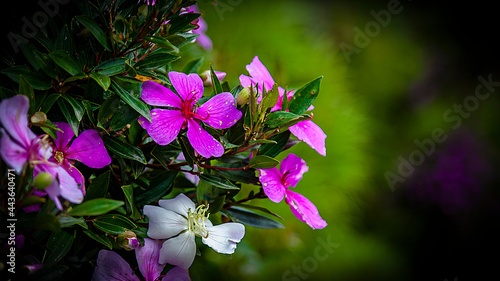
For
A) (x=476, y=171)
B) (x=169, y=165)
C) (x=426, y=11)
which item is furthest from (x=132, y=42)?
(x=426, y=11)

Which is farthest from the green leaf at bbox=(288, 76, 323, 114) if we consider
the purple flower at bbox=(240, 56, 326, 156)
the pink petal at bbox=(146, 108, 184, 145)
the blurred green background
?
the blurred green background

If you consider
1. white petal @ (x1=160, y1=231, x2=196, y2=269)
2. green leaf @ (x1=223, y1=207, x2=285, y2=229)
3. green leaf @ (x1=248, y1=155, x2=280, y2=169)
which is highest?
green leaf @ (x1=248, y1=155, x2=280, y2=169)

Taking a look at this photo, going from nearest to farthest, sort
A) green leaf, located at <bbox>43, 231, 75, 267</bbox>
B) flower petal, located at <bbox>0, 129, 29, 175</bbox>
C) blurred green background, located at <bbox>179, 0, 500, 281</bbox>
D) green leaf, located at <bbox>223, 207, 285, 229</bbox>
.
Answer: flower petal, located at <bbox>0, 129, 29, 175</bbox>, green leaf, located at <bbox>43, 231, 75, 267</bbox>, green leaf, located at <bbox>223, 207, 285, 229</bbox>, blurred green background, located at <bbox>179, 0, 500, 281</bbox>

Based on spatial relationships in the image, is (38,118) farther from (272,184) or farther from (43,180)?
(272,184)

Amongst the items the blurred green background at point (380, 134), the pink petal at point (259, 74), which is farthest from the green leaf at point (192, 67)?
the blurred green background at point (380, 134)

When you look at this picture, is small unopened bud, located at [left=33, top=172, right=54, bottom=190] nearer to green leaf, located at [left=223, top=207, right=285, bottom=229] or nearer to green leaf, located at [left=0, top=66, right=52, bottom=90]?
green leaf, located at [left=0, top=66, right=52, bottom=90]

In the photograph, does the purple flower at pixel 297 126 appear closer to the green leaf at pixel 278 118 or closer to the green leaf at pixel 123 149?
the green leaf at pixel 278 118
